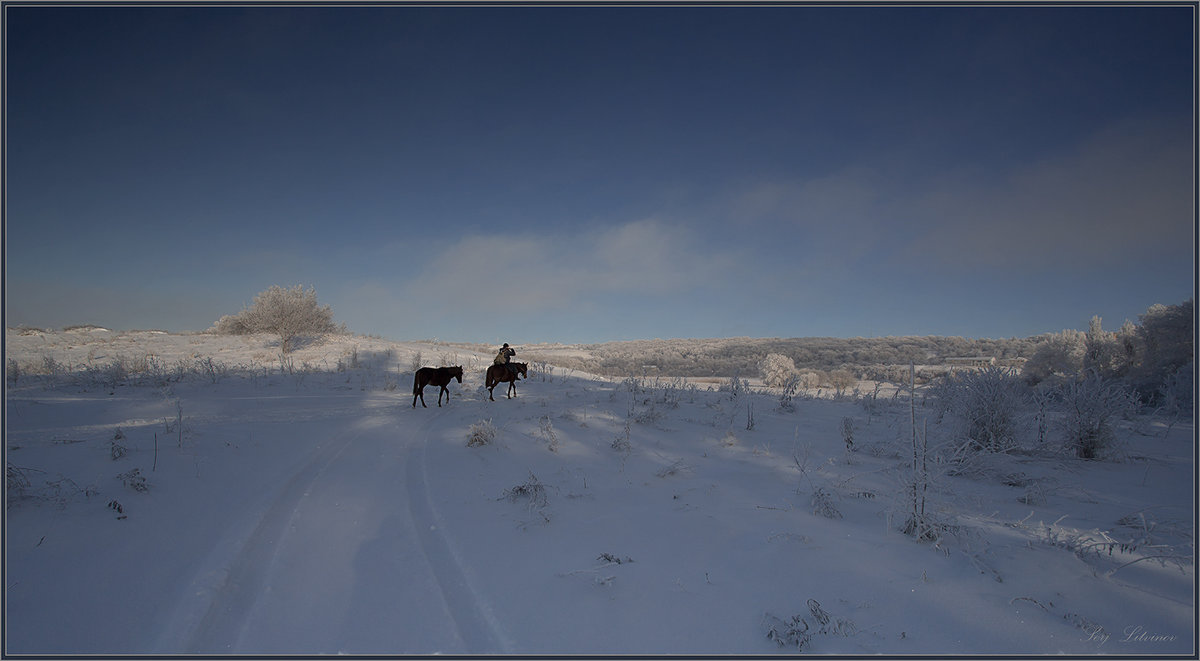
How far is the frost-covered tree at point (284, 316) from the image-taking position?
78.3 feet

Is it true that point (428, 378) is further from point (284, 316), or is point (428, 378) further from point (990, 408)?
point (284, 316)

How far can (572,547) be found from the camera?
3.68 metres

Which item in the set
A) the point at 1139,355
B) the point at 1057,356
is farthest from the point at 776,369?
the point at 1139,355

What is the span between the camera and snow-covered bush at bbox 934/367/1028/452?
6.50 metres

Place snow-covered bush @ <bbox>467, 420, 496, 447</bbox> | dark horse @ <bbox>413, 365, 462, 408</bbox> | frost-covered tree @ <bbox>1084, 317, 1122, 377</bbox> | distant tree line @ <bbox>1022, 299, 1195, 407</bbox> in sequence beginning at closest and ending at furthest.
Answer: snow-covered bush @ <bbox>467, 420, 496, 447</bbox>
dark horse @ <bbox>413, 365, 462, 408</bbox>
distant tree line @ <bbox>1022, 299, 1195, 407</bbox>
frost-covered tree @ <bbox>1084, 317, 1122, 377</bbox>

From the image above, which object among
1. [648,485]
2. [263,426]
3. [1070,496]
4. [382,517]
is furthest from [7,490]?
[1070,496]

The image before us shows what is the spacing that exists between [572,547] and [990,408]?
22.2 feet

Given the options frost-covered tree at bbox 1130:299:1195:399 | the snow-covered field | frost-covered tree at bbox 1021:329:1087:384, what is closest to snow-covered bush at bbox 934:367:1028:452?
the snow-covered field

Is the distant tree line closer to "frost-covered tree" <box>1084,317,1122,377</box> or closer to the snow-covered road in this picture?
"frost-covered tree" <box>1084,317,1122,377</box>

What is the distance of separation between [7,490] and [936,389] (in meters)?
12.1

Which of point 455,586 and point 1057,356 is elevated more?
point 1057,356

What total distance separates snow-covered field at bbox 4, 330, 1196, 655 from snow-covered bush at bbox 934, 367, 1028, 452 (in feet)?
1.69

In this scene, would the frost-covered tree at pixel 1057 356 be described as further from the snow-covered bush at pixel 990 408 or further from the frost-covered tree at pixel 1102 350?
the snow-covered bush at pixel 990 408

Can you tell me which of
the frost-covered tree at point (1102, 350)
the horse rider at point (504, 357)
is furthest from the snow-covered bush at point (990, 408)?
the frost-covered tree at point (1102, 350)
